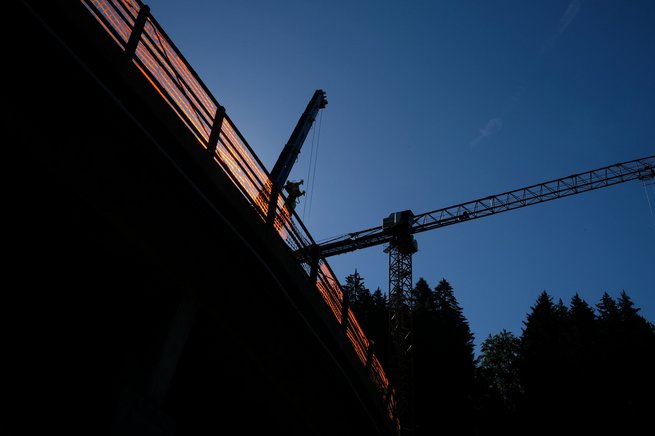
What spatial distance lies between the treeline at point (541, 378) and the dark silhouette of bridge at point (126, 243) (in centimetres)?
3410

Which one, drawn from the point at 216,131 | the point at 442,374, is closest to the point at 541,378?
the point at 442,374

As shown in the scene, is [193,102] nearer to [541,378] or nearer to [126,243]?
[126,243]

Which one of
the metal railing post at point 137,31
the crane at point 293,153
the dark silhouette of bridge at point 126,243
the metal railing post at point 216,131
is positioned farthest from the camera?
the crane at point 293,153

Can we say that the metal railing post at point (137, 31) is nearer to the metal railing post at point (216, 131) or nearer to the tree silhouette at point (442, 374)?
the metal railing post at point (216, 131)

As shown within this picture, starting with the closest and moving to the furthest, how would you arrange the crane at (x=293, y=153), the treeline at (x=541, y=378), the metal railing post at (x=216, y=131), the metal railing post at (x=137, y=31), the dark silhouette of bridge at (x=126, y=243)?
the dark silhouette of bridge at (x=126, y=243) < the metal railing post at (x=137, y=31) < the metal railing post at (x=216, y=131) < the crane at (x=293, y=153) < the treeline at (x=541, y=378)

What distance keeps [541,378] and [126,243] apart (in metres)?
42.6

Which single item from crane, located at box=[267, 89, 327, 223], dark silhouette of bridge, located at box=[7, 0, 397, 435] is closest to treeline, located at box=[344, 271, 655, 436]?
crane, located at box=[267, 89, 327, 223]

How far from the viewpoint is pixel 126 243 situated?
6875mm

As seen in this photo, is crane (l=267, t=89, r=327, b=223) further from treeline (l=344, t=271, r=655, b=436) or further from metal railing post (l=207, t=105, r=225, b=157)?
treeline (l=344, t=271, r=655, b=436)

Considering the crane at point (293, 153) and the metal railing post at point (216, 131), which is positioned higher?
the crane at point (293, 153)

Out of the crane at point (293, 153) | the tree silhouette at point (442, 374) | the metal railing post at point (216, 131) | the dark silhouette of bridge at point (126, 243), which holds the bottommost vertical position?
the dark silhouette of bridge at point (126, 243)

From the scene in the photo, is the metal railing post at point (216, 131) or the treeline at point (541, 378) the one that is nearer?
the metal railing post at point (216, 131)

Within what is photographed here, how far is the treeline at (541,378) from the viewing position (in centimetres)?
3747

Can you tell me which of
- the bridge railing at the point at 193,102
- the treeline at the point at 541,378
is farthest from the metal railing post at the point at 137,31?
the treeline at the point at 541,378
